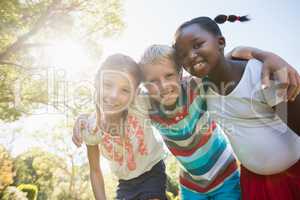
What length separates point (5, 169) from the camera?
17.1 m

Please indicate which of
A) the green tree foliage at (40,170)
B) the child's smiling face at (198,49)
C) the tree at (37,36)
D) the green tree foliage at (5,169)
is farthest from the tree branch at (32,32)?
the green tree foliage at (40,170)

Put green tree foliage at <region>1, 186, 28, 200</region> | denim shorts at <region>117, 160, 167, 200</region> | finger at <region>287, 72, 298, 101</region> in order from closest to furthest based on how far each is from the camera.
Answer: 1. finger at <region>287, 72, 298, 101</region>
2. denim shorts at <region>117, 160, 167, 200</region>
3. green tree foliage at <region>1, 186, 28, 200</region>

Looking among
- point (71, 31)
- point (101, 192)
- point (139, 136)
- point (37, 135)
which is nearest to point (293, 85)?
point (139, 136)

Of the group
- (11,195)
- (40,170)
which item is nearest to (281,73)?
(11,195)

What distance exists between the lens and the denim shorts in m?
2.52

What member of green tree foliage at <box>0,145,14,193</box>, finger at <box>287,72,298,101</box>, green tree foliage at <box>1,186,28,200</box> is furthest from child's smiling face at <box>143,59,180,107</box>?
green tree foliage at <box>0,145,14,193</box>

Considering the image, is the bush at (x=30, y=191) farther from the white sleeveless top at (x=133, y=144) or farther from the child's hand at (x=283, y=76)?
the child's hand at (x=283, y=76)

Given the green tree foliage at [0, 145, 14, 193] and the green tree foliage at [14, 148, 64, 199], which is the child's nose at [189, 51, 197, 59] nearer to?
the green tree foliage at [0, 145, 14, 193]

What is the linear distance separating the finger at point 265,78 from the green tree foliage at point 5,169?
15025 mm

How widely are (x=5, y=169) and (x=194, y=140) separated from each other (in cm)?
1673

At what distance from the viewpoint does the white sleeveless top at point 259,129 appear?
202 centimetres

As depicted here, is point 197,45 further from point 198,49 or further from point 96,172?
point 96,172

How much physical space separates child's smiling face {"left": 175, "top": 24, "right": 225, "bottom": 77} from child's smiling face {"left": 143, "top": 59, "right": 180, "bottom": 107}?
197mm

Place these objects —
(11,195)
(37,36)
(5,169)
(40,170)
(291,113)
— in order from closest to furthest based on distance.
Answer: (291,113)
(37,36)
(11,195)
(5,169)
(40,170)
